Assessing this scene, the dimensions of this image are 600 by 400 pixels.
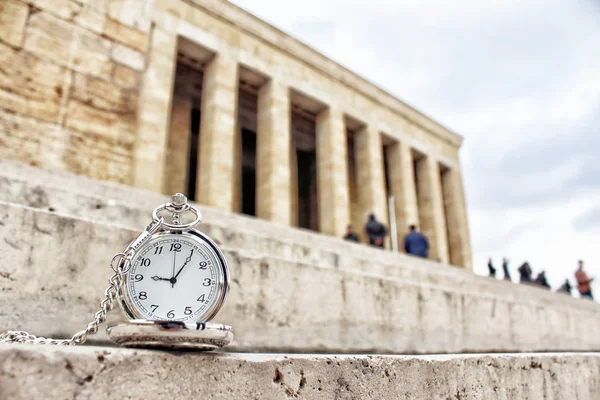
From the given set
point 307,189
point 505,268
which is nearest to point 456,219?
point 505,268

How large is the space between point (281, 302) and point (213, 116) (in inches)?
382

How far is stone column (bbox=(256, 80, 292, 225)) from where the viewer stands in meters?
12.6

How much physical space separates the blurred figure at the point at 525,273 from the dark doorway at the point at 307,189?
821 centimetres

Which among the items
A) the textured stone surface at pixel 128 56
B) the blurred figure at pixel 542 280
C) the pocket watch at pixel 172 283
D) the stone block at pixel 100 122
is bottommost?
the pocket watch at pixel 172 283

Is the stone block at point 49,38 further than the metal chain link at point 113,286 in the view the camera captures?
Yes

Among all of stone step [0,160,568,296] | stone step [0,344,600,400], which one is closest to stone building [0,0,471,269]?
stone step [0,160,568,296]

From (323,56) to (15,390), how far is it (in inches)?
611

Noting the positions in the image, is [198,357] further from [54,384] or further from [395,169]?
[395,169]

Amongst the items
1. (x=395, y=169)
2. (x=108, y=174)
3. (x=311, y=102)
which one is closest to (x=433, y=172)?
(x=395, y=169)

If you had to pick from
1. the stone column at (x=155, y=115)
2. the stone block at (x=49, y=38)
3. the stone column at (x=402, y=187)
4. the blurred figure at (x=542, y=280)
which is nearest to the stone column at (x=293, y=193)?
the stone column at (x=402, y=187)

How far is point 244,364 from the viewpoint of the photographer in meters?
1.37

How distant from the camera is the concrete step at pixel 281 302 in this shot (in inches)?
88.4

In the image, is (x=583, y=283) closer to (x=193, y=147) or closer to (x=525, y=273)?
(x=525, y=273)

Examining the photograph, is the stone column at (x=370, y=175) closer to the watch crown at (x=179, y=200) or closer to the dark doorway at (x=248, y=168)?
the dark doorway at (x=248, y=168)
